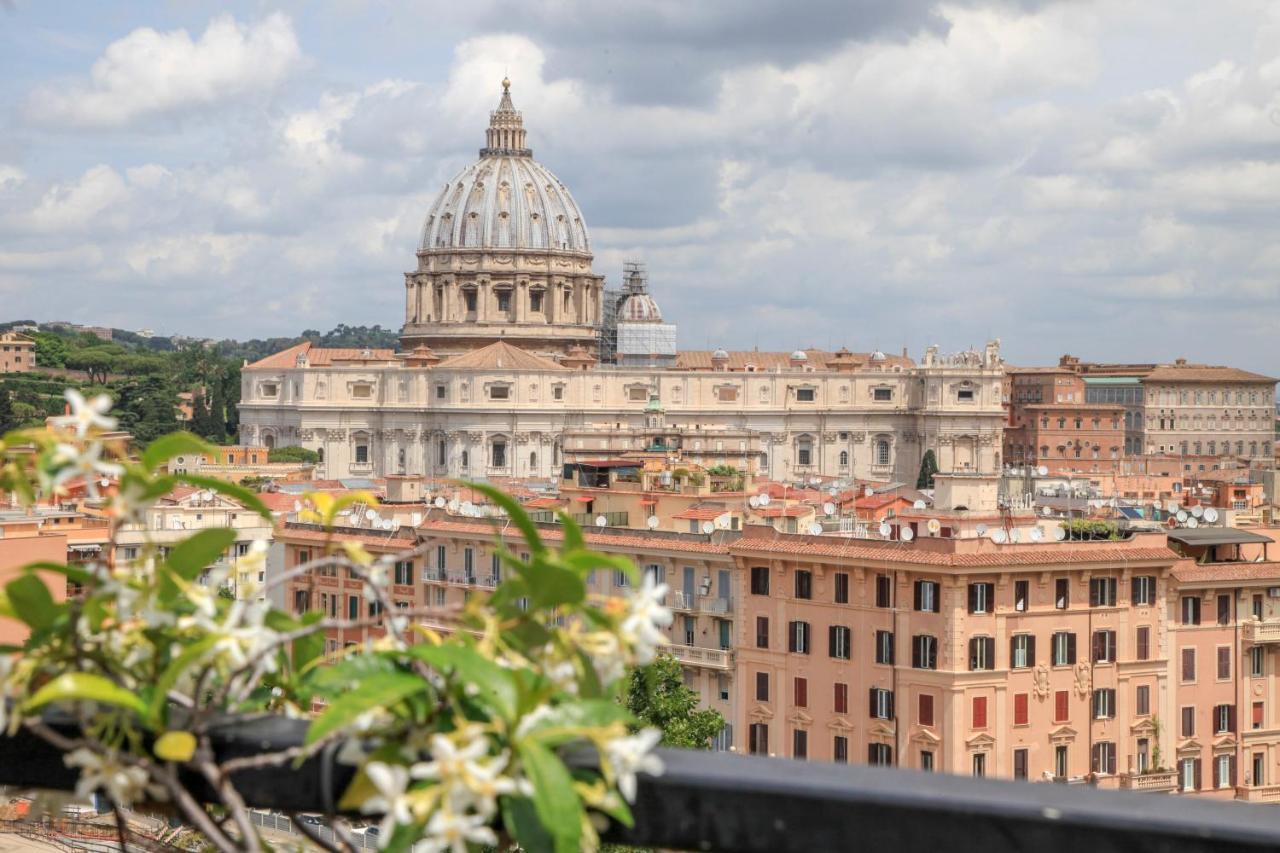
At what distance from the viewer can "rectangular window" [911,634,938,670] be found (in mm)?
22391

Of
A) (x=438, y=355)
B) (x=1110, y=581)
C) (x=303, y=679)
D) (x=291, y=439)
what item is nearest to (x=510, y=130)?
(x=438, y=355)

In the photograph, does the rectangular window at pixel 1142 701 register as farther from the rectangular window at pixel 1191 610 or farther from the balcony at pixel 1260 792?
the balcony at pixel 1260 792

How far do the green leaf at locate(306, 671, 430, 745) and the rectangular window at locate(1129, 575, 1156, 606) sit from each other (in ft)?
74.7

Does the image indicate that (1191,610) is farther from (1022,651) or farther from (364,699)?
(364,699)

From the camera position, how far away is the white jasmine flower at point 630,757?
1852mm

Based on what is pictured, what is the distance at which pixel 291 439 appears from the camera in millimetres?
78625

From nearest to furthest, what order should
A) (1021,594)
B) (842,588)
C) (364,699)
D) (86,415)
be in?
(364,699) → (86,415) → (1021,594) → (842,588)

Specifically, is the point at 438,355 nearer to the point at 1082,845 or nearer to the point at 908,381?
the point at 908,381

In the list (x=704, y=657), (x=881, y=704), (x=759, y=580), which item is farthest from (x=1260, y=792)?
(x=704, y=657)

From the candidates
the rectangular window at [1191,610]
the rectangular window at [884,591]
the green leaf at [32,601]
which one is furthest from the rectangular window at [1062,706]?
the green leaf at [32,601]

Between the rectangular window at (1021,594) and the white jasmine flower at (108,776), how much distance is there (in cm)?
2137

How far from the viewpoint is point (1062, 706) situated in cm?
2311

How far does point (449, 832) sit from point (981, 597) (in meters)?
21.3

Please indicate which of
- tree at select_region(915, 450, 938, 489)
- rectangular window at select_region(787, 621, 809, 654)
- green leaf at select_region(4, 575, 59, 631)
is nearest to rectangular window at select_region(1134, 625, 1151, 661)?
rectangular window at select_region(787, 621, 809, 654)
